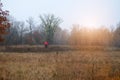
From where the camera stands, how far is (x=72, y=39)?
366ft

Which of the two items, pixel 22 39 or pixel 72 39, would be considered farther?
pixel 72 39

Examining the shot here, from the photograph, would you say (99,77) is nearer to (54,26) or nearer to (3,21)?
(3,21)

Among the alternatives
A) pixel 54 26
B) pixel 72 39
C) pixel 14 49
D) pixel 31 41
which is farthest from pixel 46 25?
pixel 14 49

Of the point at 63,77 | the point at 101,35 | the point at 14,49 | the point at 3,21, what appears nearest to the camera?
the point at 63,77

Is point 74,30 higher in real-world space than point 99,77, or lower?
higher

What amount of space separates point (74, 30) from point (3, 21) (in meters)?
112

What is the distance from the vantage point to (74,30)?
131 metres

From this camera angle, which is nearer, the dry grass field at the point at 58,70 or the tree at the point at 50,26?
the dry grass field at the point at 58,70

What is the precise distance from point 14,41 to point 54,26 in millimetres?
18105

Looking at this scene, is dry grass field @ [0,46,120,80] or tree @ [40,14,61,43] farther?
tree @ [40,14,61,43]

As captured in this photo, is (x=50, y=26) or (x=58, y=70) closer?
(x=58, y=70)

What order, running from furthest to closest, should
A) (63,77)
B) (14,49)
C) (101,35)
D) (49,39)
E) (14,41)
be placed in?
(101,35), (49,39), (14,41), (14,49), (63,77)

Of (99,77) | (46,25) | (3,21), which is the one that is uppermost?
(46,25)

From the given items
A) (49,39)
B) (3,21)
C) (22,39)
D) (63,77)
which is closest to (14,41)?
(22,39)
